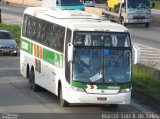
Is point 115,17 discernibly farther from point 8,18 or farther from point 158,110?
point 158,110

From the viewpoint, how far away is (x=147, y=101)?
21672 millimetres

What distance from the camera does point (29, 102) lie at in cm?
2164

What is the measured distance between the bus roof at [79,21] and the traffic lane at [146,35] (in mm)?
21528

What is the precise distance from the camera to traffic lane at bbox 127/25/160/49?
47.9 m

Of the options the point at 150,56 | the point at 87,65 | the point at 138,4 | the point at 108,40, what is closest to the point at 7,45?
the point at 150,56

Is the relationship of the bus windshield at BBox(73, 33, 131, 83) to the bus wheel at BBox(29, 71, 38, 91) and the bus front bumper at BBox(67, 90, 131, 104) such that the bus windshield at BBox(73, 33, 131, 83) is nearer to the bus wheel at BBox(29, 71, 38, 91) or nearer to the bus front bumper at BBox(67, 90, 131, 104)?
the bus front bumper at BBox(67, 90, 131, 104)

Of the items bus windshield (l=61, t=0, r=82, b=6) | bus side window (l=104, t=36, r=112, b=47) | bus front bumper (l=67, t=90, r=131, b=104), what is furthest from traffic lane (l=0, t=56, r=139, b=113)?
bus windshield (l=61, t=0, r=82, b=6)

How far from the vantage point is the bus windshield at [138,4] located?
59.3 metres

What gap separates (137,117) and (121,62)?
178 cm

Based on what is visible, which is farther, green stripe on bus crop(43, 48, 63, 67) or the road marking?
the road marking

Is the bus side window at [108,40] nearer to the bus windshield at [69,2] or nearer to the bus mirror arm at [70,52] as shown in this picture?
the bus mirror arm at [70,52]

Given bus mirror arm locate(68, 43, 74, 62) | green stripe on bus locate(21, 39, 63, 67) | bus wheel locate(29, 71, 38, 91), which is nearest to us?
bus mirror arm locate(68, 43, 74, 62)

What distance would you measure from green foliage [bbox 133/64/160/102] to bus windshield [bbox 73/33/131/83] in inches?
70.4

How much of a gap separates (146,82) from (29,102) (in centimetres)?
531
